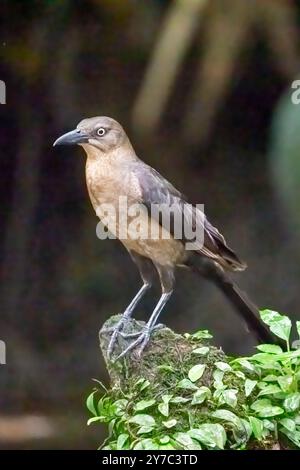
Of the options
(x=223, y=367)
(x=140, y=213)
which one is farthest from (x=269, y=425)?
(x=140, y=213)

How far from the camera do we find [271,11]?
695cm

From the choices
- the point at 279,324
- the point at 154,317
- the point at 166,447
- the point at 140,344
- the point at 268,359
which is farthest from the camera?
the point at 154,317

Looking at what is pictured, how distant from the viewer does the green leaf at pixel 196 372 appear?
148 inches

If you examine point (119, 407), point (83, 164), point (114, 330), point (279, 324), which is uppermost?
point (83, 164)

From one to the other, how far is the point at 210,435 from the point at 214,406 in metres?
0.18

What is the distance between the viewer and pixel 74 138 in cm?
427

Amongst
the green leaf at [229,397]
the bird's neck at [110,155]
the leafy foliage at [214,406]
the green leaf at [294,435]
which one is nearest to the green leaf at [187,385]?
the leafy foliage at [214,406]

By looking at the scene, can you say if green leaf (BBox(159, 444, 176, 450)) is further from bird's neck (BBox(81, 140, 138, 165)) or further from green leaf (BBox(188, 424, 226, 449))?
bird's neck (BBox(81, 140, 138, 165))

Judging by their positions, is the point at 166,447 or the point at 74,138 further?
the point at 74,138

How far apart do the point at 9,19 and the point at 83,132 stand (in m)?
2.94

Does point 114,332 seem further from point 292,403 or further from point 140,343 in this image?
point 292,403

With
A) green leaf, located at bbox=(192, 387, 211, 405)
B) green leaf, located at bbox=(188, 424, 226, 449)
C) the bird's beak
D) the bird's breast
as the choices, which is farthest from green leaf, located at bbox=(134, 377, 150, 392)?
the bird's beak

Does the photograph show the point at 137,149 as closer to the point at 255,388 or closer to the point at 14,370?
the point at 14,370

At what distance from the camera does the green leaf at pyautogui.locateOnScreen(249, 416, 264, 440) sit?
11.8 feet
